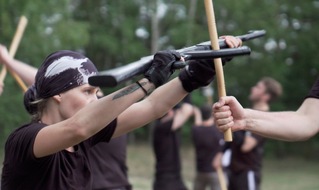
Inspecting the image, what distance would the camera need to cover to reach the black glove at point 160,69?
123 inches

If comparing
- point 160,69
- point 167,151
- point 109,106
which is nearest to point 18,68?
point 109,106

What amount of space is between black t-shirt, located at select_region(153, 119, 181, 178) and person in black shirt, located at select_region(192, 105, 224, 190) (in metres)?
1.02

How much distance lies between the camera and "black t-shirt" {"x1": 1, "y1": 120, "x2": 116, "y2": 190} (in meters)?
3.47

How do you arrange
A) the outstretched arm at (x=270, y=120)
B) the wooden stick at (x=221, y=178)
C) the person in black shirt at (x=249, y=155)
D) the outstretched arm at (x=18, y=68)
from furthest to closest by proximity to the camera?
the wooden stick at (x=221, y=178)
the person in black shirt at (x=249, y=155)
the outstretched arm at (x=18, y=68)
the outstretched arm at (x=270, y=120)

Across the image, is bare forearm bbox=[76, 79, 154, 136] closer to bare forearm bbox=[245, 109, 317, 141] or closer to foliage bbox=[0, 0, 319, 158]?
bare forearm bbox=[245, 109, 317, 141]

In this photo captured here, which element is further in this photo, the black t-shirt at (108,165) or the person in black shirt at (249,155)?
the person in black shirt at (249,155)

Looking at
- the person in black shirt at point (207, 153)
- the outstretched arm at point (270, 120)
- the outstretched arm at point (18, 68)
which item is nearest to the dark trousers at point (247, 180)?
the person in black shirt at point (207, 153)

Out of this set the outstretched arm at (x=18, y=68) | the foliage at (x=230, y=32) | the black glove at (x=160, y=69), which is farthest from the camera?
the foliage at (x=230, y=32)

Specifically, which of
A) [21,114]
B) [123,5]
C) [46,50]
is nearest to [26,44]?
[46,50]

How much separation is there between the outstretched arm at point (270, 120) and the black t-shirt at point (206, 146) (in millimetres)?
6411

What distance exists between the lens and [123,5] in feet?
108

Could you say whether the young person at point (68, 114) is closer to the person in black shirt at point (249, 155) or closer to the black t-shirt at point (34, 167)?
the black t-shirt at point (34, 167)

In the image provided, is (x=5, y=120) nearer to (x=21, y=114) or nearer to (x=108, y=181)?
(x=21, y=114)

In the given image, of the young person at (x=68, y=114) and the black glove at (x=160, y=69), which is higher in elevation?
the black glove at (x=160, y=69)
